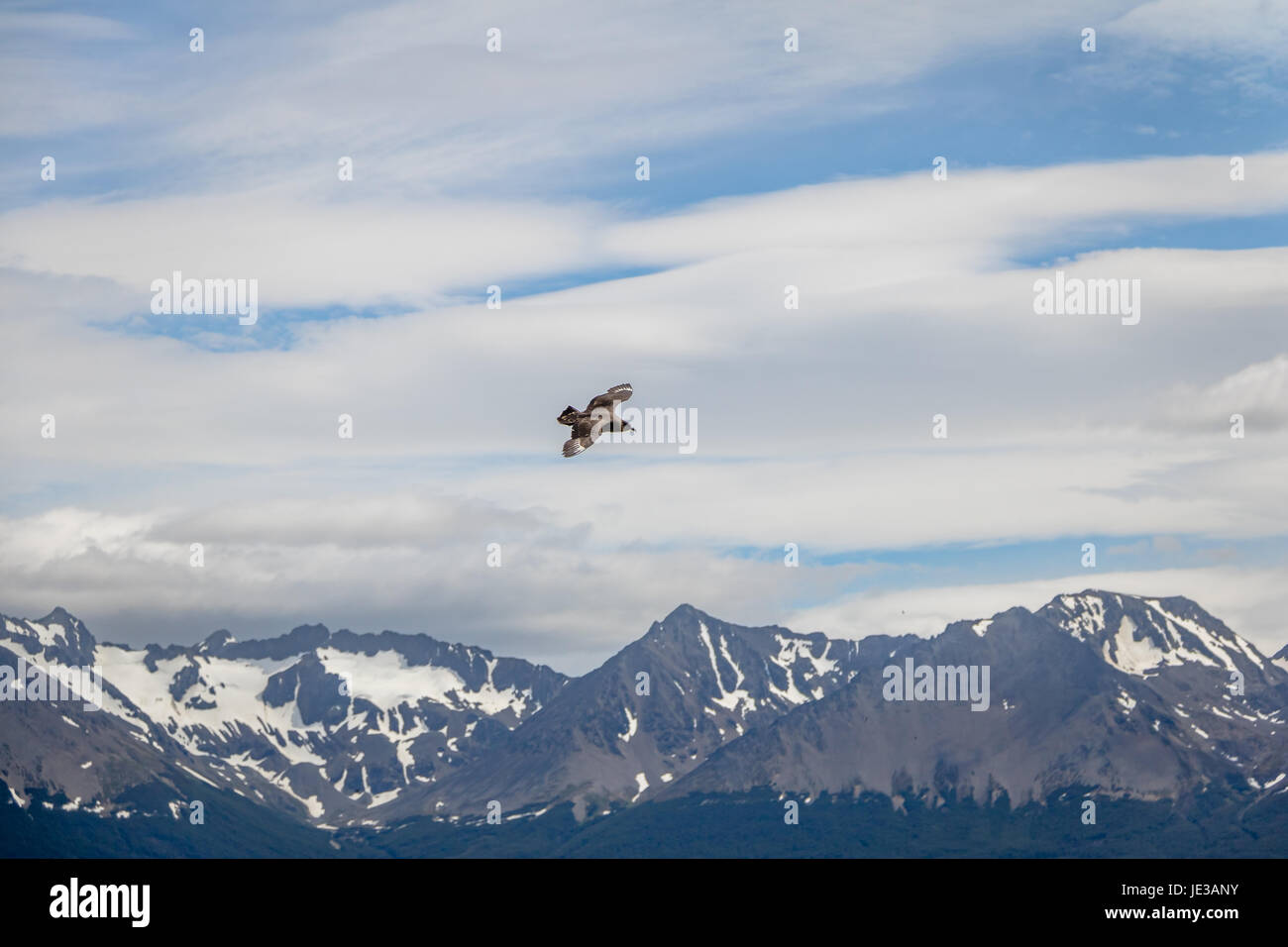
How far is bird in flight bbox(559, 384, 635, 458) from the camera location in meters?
105

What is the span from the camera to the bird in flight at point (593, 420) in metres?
105

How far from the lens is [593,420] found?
107250 millimetres

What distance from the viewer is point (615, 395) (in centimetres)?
10506
